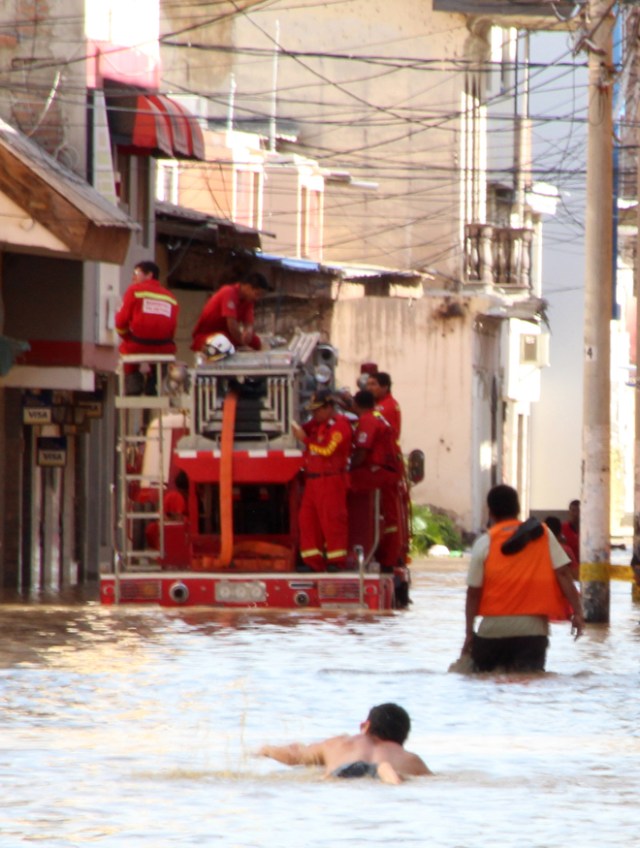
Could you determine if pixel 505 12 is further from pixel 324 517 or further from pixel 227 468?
pixel 227 468

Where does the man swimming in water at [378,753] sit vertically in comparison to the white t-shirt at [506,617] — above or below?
below

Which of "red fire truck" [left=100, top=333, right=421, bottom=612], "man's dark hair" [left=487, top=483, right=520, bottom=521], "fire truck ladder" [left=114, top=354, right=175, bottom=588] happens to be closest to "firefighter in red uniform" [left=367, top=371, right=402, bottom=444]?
"red fire truck" [left=100, top=333, right=421, bottom=612]

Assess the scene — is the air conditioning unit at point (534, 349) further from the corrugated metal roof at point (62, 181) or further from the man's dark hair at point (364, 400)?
the man's dark hair at point (364, 400)

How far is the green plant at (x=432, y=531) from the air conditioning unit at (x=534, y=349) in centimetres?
900

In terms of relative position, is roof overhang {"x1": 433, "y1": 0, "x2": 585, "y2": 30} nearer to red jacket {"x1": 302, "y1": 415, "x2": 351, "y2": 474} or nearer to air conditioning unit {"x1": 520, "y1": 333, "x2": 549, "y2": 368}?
air conditioning unit {"x1": 520, "y1": 333, "x2": 549, "y2": 368}

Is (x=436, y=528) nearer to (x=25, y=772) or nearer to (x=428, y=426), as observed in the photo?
(x=428, y=426)

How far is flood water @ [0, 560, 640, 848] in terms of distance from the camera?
8961 mm

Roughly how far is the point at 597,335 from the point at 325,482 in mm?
2894

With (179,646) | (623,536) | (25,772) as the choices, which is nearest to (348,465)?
(179,646)

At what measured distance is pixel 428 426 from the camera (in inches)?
1847

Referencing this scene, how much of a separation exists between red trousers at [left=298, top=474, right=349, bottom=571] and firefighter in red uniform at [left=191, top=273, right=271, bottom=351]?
5.34 ft

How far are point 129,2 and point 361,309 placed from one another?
17.2 meters

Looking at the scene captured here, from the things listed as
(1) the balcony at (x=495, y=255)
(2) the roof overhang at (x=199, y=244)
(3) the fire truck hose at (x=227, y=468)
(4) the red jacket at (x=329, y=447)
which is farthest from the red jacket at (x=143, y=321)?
(1) the balcony at (x=495, y=255)

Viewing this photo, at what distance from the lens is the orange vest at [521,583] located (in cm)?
1386
